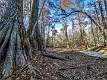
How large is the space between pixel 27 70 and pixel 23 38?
2.39m

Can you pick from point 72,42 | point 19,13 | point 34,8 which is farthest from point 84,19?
point 19,13

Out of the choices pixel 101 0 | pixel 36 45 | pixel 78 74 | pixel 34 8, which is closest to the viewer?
pixel 78 74

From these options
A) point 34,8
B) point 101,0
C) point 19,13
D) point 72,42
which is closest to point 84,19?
point 72,42

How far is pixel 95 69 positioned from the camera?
9195 mm

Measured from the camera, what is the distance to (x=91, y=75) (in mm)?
8266

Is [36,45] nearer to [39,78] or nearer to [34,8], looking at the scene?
[34,8]

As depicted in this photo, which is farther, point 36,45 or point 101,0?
point 101,0

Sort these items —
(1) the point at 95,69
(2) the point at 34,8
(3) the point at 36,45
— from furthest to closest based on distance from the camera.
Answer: (2) the point at 34,8 → (3) the point at 36,45 → (1) the point at 95,69

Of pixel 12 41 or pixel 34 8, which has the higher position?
pixel 34 8

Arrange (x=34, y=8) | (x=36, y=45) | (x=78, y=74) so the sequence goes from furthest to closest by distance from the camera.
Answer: (x=34, y=8), (x=36, y=45), (x=78, y=74)

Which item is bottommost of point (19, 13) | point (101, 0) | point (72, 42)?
point (72, 42)

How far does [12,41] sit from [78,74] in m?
2.70

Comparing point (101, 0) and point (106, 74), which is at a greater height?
point (101, 0)

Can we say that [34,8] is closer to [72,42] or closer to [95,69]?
[95,69]
